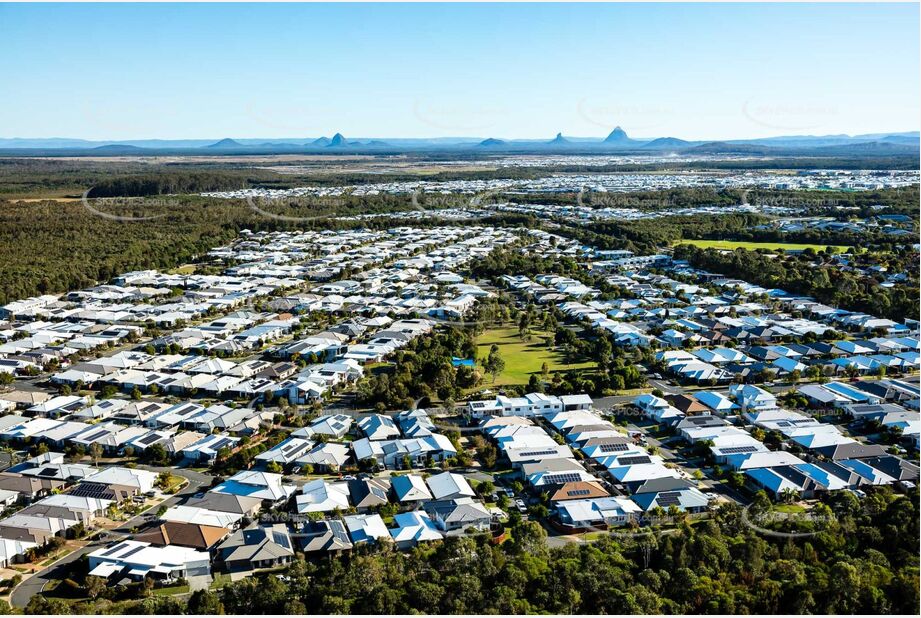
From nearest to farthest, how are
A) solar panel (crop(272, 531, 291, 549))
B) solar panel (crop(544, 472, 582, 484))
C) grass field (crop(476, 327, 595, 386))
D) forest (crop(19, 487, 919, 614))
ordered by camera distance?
1. forest (crop(19, 487, 919, 614))
2. solar panel (crop(272, 531, 291, 549))
3. solar panel (crop(544, 472, 582, 484))
4. grass field (crop(476, 327, 595, 386))

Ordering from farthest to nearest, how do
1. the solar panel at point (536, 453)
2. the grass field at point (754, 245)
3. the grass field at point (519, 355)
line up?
the grass field at point (754, 245) < the grass field at point (519, 355) < the solar panel at point (536, 453)

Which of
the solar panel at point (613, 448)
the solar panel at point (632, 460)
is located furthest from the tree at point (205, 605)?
the solar panel at point (613, 448)

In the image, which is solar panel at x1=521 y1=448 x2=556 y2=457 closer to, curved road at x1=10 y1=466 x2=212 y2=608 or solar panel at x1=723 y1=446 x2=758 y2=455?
solar panel at x1=723 y1=446 x2=758 y2=455

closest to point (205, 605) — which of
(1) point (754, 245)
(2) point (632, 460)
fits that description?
(2) point (632, 460)

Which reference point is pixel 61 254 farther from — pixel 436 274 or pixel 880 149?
pixel 880 149

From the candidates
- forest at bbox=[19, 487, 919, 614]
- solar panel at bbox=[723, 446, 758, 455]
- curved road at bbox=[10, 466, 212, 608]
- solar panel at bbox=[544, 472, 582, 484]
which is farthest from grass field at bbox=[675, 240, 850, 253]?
curved road at bbox=[10, 466, 212, 608]

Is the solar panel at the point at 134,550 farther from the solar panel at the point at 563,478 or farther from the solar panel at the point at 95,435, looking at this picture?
the solar panel at the point at 563,478
